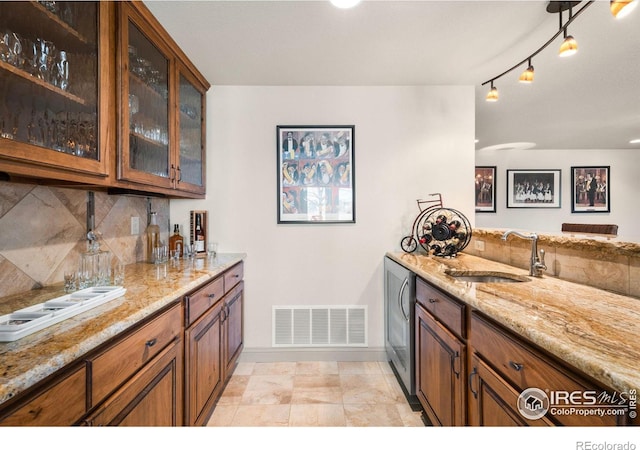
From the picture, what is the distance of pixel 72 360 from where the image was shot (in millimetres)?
757

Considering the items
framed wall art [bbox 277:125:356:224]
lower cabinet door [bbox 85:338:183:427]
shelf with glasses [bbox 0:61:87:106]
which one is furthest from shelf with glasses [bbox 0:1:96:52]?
framed wall art [bbox 277:125:356:224]

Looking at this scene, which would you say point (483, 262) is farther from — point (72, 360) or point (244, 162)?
point (72, 360)

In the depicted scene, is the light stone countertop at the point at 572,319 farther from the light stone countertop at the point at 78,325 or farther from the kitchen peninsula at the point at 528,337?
the light stone countertop at the point at 78,325

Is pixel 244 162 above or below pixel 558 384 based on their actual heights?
above

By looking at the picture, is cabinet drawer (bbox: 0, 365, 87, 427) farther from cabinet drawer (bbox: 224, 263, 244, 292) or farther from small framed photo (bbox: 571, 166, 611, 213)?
small framed photo (bbox: 571, 166, 611, 213)

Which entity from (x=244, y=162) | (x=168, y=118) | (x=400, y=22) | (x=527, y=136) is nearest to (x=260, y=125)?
(x=244, y=162)

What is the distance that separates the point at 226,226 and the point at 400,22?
1.99 m

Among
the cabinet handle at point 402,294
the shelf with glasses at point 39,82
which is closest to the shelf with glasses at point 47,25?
the shelf with glasses at point 39,82

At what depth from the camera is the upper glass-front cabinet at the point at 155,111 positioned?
1.44 m

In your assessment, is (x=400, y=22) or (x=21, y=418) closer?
(x=21, y=418)

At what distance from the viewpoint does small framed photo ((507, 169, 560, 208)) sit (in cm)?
524

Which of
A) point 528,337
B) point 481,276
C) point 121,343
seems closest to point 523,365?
point 528,337

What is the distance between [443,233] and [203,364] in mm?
1873

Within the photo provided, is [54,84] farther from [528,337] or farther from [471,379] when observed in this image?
[471,379]
